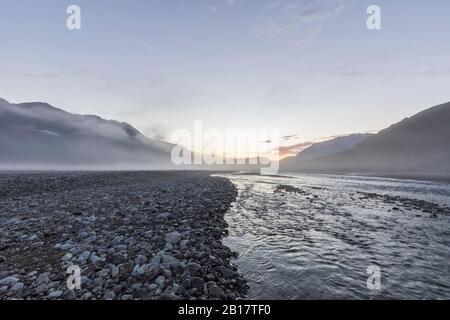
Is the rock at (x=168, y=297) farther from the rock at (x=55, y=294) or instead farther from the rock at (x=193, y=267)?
the rock at (x=55, y=294)

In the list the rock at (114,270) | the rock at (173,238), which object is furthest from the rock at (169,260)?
the rock at (173,238)

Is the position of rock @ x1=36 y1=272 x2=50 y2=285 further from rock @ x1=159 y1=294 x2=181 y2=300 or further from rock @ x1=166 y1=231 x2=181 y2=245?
rock @ x1=166 y1=231 x2=181 y2=245

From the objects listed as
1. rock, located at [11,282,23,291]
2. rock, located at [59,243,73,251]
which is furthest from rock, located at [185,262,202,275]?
rock, located at [59,243,73,251]

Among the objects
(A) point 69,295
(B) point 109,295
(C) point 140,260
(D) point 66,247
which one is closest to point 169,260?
(C) point 140,260

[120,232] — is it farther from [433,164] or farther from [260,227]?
[433,164]

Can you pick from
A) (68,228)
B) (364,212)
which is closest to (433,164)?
(364,212)

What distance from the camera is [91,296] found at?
16.2 ft

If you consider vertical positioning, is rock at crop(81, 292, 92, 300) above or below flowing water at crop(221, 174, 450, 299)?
above

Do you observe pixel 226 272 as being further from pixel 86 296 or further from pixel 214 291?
pixel 86 296

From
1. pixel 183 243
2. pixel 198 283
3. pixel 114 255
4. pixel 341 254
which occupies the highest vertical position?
pixel 114 255

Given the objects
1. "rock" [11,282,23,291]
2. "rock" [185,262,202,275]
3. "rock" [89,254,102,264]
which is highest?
"rock" [89,254,102,264]

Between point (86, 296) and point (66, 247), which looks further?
point (66, 247)
